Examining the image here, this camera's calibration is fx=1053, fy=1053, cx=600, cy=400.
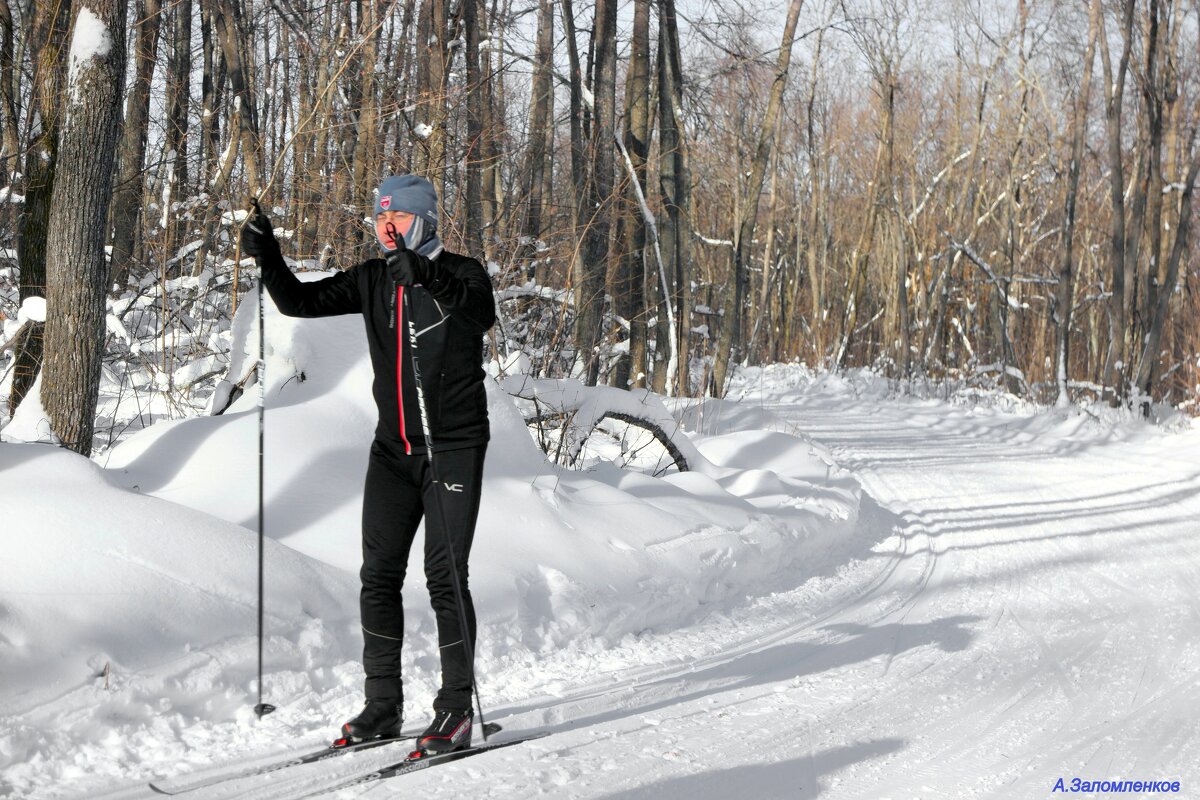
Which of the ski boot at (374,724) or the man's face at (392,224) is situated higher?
the man's face at (392,224)

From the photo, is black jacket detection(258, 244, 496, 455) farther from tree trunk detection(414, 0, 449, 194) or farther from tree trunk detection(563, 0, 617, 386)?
tree trunk detection(563, 0, 617, 386)

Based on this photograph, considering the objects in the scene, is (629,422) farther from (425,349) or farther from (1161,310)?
(1161,310)

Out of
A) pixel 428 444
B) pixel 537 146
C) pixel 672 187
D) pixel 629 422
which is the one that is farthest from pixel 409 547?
pixel 672 187

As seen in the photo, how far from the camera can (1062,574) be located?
22.6 ft

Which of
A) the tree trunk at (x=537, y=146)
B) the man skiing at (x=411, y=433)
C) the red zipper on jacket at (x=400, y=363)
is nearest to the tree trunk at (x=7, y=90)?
the tree trunk at (x=537, y=146)

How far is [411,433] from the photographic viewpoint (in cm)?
370

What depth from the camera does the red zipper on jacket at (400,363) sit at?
369 centimetres

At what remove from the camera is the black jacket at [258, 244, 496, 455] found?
3.68 metres

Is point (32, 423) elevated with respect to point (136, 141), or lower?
lower

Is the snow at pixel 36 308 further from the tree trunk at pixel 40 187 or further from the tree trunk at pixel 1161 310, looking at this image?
the tree trunk at pixel 1161 310

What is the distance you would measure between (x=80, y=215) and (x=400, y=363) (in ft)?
11.0

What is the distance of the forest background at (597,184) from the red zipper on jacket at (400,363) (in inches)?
128

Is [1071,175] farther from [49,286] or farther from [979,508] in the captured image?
[49,286]

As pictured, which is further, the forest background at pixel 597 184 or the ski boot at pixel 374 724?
the forest background at pixel 597 184
